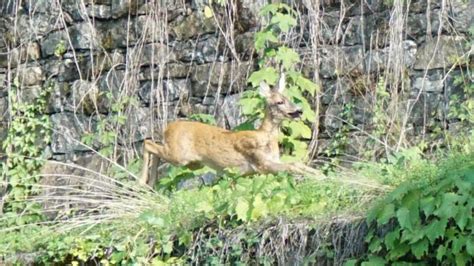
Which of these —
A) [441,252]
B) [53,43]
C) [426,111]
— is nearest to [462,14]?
[426,111]

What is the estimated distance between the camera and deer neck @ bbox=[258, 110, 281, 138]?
977cm

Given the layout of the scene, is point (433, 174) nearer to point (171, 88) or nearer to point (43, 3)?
point (171, 88)

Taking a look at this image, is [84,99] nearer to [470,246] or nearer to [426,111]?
[426,111]

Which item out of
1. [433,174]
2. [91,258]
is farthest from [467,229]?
[91,258]

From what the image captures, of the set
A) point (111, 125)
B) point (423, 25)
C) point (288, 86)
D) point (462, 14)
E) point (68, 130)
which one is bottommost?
point (68, 130)

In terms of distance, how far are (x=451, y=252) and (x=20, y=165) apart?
588 centimetres

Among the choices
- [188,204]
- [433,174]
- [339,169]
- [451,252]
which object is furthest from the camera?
[339,169]

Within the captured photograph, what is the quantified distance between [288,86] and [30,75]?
310 centimetres

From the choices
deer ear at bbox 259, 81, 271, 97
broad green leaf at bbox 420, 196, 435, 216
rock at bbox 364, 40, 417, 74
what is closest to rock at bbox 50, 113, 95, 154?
deer ear at bbox 259, 81, 271, 97

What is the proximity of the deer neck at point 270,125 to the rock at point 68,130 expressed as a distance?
7.79ft

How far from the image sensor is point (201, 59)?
11133 mm

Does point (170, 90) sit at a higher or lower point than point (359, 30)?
lower

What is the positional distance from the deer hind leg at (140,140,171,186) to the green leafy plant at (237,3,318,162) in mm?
705

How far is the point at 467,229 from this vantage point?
6910 millimetres
